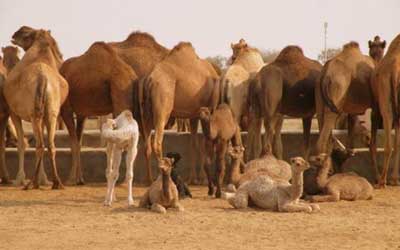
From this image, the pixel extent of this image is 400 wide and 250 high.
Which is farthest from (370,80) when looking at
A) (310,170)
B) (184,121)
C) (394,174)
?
(184,121)

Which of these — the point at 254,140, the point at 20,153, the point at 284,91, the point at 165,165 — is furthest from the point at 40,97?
the point at 284,91

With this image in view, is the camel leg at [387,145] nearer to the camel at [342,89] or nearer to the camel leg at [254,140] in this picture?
the camel at [342,89]

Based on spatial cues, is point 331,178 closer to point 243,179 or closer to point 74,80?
point 243,179

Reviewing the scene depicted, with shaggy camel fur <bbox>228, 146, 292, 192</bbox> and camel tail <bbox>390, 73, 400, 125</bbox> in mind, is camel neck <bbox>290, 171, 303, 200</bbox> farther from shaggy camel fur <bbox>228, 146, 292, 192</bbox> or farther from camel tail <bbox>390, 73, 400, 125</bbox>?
camel tail <bbox>390, 73, 400, 125</bbox>

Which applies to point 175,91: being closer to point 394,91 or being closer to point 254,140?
point 254,140

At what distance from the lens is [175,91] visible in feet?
48.0

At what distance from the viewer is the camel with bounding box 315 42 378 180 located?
14469mm

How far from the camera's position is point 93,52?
14938 mm

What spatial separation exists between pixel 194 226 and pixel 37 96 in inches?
180

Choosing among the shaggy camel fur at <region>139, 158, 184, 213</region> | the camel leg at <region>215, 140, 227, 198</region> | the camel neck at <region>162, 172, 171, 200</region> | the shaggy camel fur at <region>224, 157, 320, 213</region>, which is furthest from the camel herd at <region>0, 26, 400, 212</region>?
the camel neck at <region>162, 172, 171, 200</region>

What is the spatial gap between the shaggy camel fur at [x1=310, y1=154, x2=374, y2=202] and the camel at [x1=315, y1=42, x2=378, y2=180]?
2.29 metres

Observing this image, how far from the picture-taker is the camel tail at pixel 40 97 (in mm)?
13297

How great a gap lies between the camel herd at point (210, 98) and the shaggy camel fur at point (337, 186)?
16 mm

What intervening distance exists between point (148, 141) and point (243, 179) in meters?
2.24
